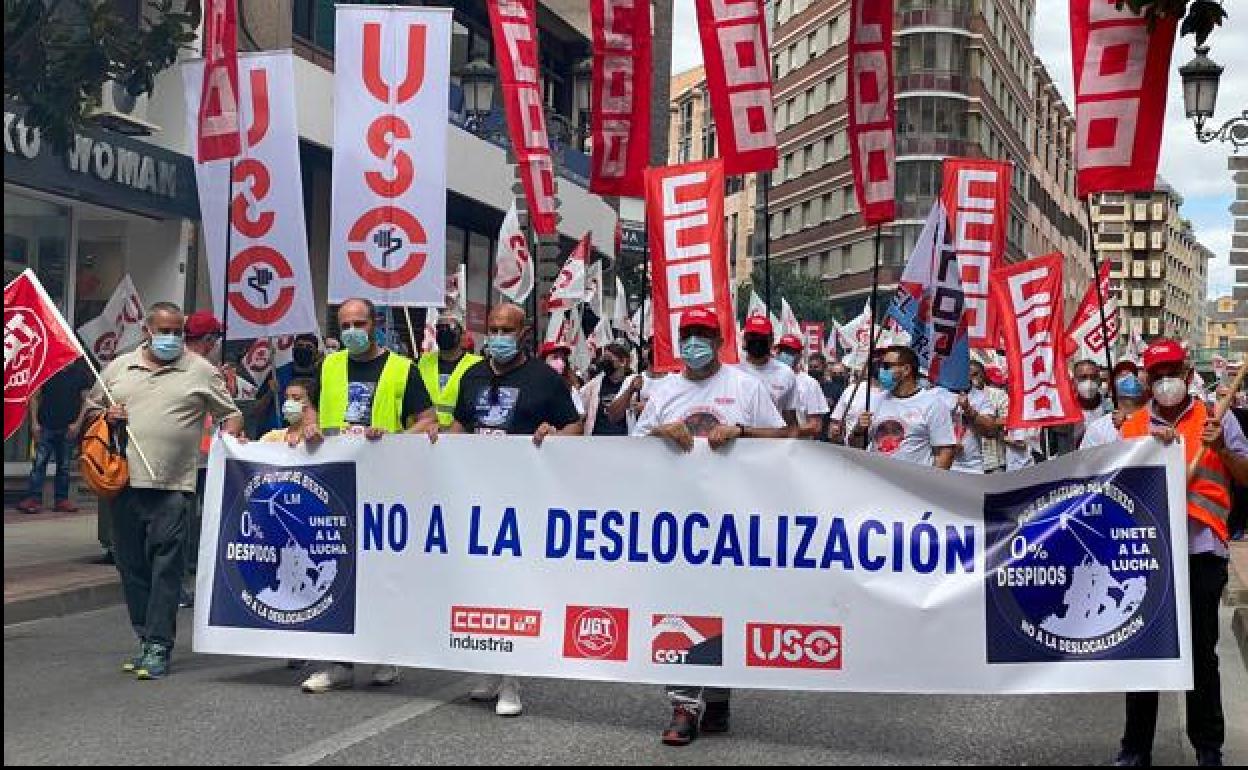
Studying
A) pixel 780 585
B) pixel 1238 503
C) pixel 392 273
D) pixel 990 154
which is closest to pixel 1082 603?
pixel 780 585

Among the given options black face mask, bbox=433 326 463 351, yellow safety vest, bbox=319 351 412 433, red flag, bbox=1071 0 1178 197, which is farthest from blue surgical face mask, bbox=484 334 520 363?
red flag, bbox=1071 0 1178 197

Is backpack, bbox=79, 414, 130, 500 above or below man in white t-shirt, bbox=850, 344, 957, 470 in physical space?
below

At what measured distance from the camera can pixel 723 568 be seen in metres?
7.14

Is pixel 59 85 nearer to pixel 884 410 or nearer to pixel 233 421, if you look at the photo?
pixel 233 421

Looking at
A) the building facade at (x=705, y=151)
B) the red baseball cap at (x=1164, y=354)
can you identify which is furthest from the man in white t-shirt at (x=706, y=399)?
the building facade at (x=705, y=151)

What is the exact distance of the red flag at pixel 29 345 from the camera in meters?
8.84

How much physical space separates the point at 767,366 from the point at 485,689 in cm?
386

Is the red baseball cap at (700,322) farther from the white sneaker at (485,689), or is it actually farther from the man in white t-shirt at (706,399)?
the white sneaker at (485,689)

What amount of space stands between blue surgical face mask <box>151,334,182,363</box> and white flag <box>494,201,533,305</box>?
9.06m

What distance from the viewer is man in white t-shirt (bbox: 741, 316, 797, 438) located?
1034 centimetres

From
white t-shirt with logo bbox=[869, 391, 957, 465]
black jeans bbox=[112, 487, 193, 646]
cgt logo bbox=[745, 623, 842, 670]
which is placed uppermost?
white t-shirt with logo bbox=[869, 391, 957, 465]

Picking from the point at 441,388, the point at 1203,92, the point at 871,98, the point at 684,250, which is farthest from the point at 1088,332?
the point at 441,388

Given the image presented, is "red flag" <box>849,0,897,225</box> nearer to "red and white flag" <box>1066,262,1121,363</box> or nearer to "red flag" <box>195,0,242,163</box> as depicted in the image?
"red flag" <box>195,0,242,163</box>

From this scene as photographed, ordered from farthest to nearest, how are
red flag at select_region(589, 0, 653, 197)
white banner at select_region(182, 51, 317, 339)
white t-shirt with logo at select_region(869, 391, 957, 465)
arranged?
red flag at select_region(589, 0, 653, 197) < white banner at select_region(182, 51, 317, 339) < white t-shirt with logo at select_region(869, 391, 957, 465)
